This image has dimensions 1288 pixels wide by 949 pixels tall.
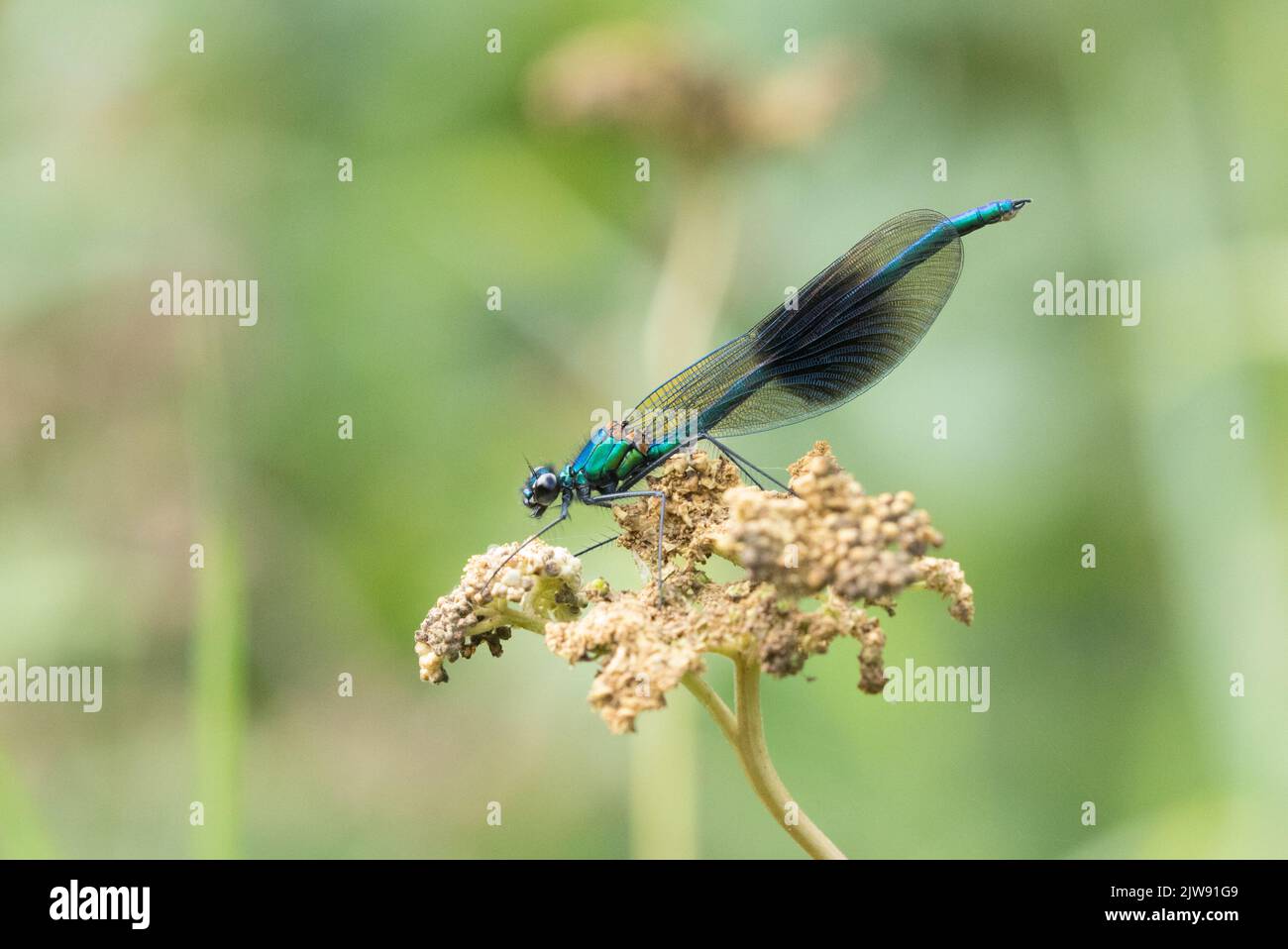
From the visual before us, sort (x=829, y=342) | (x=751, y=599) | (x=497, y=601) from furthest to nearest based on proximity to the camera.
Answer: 1. (x=829, y=342)
2. (x=497, y=601)
3. (x=751, y=599)

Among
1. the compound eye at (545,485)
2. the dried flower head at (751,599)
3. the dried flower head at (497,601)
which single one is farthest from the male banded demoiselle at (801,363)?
the dried flower head at (751,599)

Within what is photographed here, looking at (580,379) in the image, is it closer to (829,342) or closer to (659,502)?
(829,342)

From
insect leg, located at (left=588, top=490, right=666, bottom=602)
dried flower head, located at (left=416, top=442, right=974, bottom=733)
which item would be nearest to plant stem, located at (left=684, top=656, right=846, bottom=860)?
dried flower head, located at (left=416, top=442, right=974, bottom=733)

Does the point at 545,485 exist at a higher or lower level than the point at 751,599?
higher

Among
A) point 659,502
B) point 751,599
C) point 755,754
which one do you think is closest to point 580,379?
point 659,502

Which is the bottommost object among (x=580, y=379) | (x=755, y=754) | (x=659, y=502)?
(x=755, y=754)

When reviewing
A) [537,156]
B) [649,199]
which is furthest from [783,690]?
[537,156]

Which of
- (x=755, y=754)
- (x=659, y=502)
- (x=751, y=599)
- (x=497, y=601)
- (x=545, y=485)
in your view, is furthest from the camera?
(x=545, y=485)
